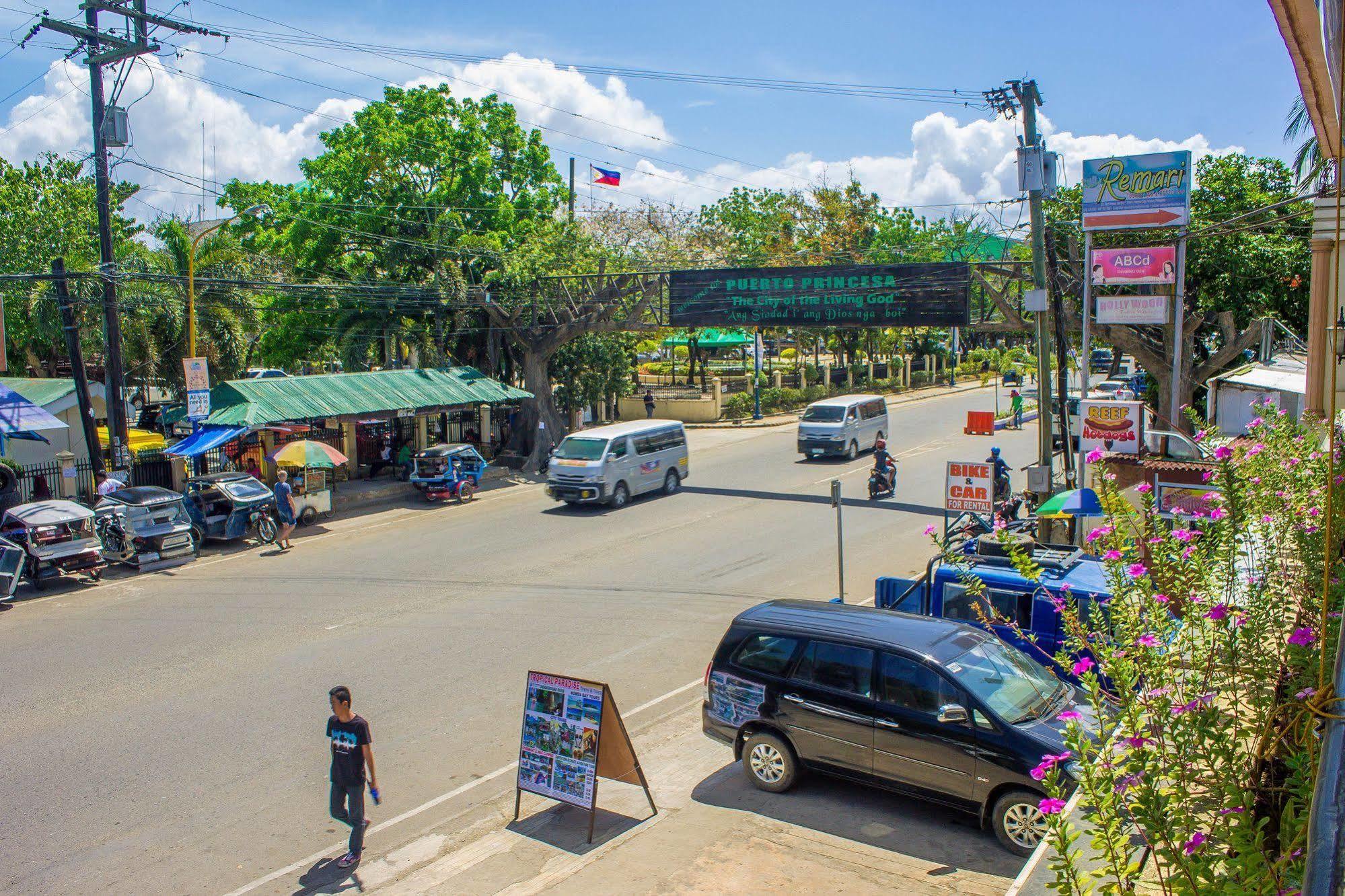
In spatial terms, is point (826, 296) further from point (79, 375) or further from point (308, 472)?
point (79, 375)

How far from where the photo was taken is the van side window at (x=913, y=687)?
7.93 m

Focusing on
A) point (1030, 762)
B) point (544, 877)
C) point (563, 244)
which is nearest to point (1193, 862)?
point (1030, 762)

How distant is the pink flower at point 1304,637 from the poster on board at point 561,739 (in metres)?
5.35

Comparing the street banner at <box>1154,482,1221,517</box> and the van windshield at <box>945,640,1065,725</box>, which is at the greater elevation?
the street banner at <box>1154,482,1221,517</box>

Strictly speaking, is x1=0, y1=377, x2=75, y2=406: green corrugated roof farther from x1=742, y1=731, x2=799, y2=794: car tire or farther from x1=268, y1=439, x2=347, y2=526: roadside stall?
x1=742, y1=731, x2=799, y2=794: car tire

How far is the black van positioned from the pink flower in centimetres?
369

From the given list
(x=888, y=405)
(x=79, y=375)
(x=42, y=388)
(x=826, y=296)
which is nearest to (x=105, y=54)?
(x=79, y=375)

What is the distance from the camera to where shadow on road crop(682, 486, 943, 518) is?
76.6ft

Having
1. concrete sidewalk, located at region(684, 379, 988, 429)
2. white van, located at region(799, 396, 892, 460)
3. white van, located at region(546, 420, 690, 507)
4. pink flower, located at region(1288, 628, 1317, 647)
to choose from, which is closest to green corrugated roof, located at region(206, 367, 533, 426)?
white van, located at region(546, 420, 690, 507)

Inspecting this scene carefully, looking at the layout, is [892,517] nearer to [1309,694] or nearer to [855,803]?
[855,803]

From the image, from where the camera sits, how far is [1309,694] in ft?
9.84

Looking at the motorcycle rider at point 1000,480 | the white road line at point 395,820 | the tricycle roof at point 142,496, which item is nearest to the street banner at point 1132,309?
the motorcycle rider at point 1000,480

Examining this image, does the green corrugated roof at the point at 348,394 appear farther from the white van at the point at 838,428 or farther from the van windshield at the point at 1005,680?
the van windshield at the point at 1005,680

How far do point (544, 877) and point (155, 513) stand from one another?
1441 centimetres
